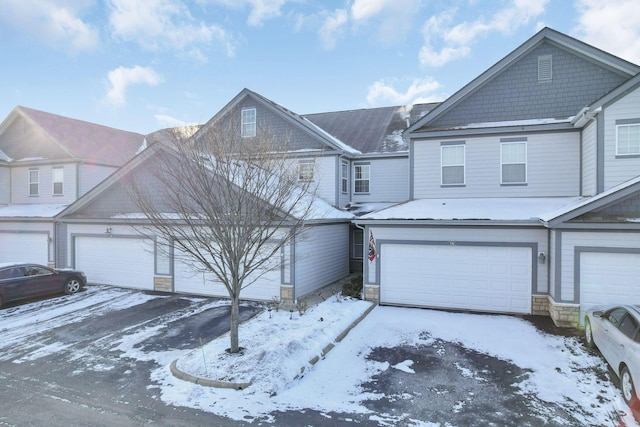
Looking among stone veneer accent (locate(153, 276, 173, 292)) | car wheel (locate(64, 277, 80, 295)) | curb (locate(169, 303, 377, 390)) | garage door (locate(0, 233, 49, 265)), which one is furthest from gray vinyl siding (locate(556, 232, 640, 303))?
garage door (locate(0, 233, 49, 265))

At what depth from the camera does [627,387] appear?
6.38m

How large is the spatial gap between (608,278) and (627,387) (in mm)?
5138

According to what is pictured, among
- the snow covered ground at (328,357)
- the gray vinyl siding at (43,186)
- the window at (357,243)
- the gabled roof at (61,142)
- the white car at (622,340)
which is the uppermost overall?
the gabled roof at (61,142)

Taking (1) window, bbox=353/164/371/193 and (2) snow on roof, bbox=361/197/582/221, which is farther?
(1) window, bbox=353/164/371/193

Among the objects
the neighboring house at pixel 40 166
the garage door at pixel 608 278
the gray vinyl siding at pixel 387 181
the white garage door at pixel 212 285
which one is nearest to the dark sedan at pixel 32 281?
the white garage door at pixel 212 285

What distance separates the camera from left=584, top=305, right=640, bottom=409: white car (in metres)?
6.18

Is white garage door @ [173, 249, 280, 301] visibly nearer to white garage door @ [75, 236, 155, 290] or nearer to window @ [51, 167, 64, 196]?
white garage door @ [75, 236, 155, 290]

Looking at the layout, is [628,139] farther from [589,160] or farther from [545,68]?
[545,68]

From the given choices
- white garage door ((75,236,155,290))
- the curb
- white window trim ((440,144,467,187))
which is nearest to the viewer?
the curb

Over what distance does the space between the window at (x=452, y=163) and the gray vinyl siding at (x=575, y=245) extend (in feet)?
15.6

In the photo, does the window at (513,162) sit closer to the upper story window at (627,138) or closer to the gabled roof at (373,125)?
the upper story window at (627,138)

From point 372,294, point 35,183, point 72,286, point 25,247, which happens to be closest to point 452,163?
point 372,294

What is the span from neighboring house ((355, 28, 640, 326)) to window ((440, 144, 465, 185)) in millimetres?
38

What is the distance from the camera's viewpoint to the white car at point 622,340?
6.18 metres
